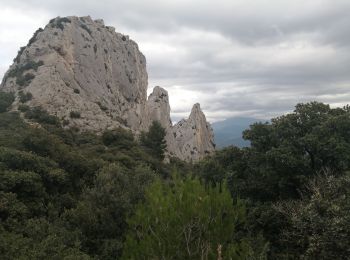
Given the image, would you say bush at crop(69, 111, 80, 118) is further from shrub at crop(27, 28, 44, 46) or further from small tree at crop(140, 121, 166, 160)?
shrub at crop(27, 28, 44, 46)

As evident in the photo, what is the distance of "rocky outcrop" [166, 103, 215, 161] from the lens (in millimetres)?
104875

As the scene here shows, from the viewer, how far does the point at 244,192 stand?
30.8 metres

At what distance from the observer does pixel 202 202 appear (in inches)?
618

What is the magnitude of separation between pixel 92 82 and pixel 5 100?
21.7 meters

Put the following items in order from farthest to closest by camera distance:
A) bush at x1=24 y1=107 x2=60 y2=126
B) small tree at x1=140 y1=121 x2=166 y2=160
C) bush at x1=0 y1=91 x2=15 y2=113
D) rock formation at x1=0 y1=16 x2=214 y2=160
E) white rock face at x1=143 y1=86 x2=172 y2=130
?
white rock face at x1=143 y1=86 x2=172 y2=130
small tree at x1=140 y1=121 x2=166 y2=160
rock formation at x1=0 y1=16 x2=214 y2=160
bush at x1=0 y1=91 x2=15 y2=113
bush at x1=24 y1=107 x2=60 y2=126

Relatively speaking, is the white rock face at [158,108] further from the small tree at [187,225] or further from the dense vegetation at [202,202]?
the small tree at [187,225]

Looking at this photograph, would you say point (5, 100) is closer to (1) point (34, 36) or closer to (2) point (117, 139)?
(2) point (117, 139)

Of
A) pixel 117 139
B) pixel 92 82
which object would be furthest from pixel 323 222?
pixel 92 82

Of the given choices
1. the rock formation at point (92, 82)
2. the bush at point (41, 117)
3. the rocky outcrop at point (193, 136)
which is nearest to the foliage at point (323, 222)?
the bush at point (41, 117)

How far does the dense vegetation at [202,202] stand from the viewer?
52.6 ft

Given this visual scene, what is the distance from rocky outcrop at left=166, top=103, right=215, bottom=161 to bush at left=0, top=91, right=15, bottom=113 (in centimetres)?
4250

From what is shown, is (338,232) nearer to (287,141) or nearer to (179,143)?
(287,141)

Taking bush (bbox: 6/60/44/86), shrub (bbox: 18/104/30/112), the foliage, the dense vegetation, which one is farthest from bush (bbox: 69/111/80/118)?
the foliage

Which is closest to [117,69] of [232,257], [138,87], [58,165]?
[138,87]
